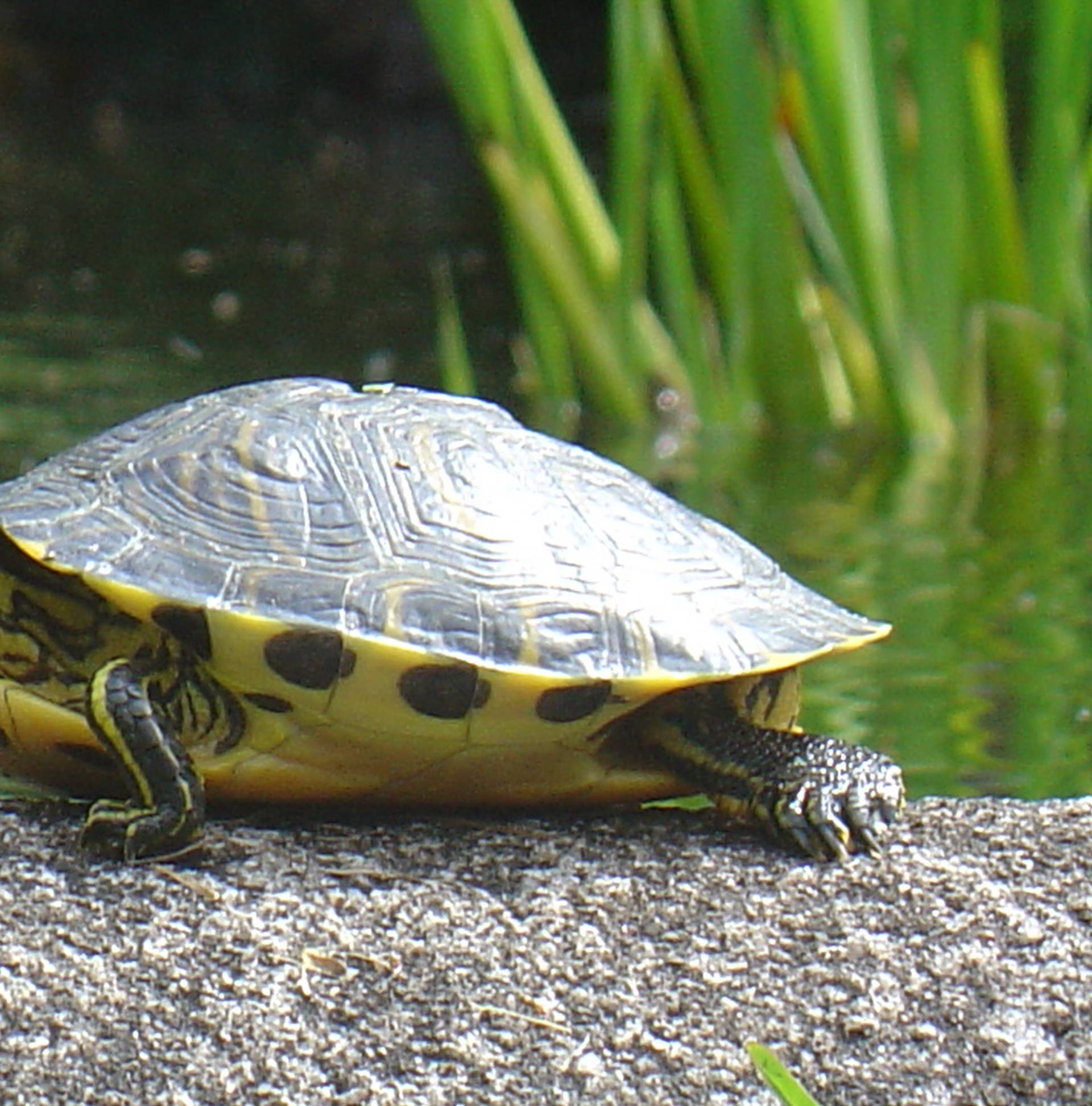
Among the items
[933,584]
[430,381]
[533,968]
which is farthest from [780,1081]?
[430,381]

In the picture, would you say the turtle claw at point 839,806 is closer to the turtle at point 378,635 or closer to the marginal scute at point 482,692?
the turtle at point 378,635

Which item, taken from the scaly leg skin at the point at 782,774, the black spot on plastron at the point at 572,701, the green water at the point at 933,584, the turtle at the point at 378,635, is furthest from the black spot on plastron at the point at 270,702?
the green water at the point at 933,584

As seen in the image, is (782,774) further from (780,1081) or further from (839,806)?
(780,1081)

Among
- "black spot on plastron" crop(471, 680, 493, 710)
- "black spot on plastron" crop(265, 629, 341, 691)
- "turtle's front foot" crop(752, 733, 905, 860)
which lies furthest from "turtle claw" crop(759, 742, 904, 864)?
"black spot on plastron" crop(265, 629, 341, 691)

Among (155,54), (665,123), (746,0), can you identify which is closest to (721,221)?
(665,123)

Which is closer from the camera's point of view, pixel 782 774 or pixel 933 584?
pixel 782 774

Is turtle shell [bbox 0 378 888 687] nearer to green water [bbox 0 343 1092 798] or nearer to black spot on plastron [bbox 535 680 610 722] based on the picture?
black spot on plastron [bbox 535 680 610 722]
